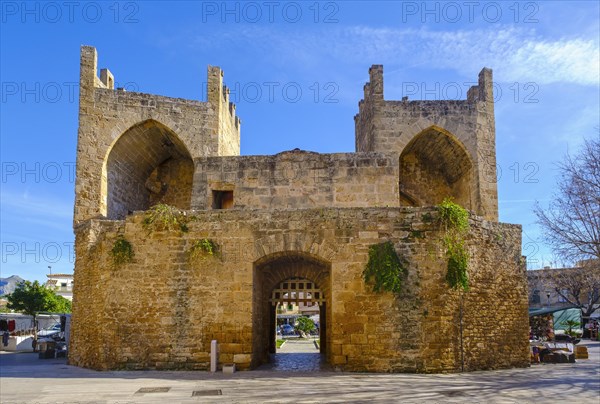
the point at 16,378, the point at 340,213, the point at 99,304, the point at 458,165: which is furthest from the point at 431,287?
the point at 458,165

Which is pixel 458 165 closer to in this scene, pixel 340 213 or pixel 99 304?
pixel 340 213

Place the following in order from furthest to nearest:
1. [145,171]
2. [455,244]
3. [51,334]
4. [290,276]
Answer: [51,334] < [145,171] < [290,276] < [455,244]

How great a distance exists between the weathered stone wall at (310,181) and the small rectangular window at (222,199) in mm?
313

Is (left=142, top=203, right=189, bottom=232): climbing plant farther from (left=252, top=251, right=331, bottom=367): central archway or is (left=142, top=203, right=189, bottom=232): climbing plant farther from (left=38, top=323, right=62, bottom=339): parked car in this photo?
(left=38, top=323, right=62, bottom=339): parked car

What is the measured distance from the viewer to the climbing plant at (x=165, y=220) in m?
12.4

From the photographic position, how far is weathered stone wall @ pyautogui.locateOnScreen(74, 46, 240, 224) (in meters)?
18.7

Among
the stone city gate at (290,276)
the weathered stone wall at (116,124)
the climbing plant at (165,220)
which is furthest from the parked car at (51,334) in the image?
the climbing plant at (165,220)

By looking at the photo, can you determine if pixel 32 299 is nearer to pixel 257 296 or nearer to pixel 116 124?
pixel 116 124

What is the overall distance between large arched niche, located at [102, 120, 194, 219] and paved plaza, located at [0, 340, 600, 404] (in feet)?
26.9

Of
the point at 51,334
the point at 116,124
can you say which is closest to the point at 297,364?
the point at 116,124

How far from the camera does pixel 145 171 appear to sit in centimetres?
2150

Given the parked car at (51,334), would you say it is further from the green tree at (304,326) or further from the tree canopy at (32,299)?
the green tree at (304,326)

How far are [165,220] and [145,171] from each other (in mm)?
9655

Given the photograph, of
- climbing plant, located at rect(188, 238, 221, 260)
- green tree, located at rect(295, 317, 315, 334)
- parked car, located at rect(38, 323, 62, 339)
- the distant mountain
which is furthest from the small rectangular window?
the distant mountain
